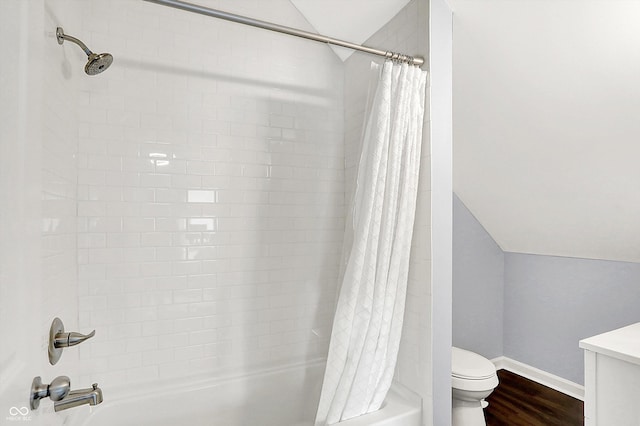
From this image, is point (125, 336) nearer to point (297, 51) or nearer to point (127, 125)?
point (127, 125)

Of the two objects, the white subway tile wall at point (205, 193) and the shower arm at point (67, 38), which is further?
the white subway tile wall at point (205, 193)

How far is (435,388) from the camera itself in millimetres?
1558

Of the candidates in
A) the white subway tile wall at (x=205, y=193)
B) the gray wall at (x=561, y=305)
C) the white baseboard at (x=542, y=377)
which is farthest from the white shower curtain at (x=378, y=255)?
the white baseboard at (x=542, y=377)

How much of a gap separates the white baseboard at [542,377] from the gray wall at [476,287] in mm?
89

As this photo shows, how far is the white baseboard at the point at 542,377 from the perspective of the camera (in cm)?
265

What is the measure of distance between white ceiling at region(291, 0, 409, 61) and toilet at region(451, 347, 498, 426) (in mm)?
1958

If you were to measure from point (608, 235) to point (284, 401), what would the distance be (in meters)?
2.23

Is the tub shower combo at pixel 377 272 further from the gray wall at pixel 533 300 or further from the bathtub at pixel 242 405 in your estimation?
the gray wall at pixel 533 300

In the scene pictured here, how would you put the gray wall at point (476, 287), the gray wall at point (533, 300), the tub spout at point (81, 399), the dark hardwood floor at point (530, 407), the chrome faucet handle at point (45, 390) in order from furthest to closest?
the gray wall at point (476, 287) < the gray wall at point (533, 300) < the dark hardwood floor at point (530, 407) < the tub spout at point (81, 399) < the chrome faucet handle at point (45, 390)

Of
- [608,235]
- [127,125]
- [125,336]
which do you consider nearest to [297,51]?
[127,125]

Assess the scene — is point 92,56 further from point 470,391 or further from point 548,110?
point 470,391

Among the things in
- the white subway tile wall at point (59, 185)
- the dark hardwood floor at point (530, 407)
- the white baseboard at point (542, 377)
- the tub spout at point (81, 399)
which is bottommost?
the dark hardwood floor at point (530, 407)

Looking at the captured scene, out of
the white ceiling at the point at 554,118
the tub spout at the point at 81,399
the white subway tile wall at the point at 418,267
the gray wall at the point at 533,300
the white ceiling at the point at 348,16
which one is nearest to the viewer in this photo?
the tub spout at the point at 81,399

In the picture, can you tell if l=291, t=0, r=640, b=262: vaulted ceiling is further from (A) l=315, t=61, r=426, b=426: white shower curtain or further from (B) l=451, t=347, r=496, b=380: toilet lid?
(B) l=451, t=347, r=496, b=380: toilet lid
